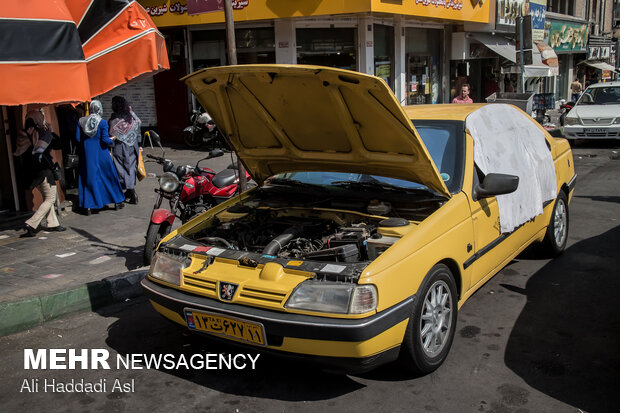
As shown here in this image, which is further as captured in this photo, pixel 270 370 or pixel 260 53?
pixel 260 53

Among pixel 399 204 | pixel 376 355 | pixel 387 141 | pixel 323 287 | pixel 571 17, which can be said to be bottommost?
pixel 376 355

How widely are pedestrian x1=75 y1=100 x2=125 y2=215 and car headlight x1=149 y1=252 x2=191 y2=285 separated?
16.5 feet

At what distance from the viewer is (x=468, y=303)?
16.3 ft

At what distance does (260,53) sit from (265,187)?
11.1 m

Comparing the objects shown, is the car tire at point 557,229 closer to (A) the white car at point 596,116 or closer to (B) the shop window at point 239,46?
(A) the white car at point 596,116

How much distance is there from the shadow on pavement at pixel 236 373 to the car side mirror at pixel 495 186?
169 cm

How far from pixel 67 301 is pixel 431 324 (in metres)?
3.29

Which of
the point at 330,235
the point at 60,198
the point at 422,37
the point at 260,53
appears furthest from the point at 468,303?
the point at 422,37

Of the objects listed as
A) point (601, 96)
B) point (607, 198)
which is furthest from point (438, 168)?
point (601, 96)

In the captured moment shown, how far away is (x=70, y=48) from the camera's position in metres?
5.35

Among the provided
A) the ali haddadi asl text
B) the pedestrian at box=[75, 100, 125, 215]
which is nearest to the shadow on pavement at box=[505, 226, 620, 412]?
the ali haddadi asl text

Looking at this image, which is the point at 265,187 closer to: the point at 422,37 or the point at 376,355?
the point at 376,355

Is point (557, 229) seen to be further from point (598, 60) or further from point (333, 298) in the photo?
point (598, 60)

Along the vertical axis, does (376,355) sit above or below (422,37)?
below
